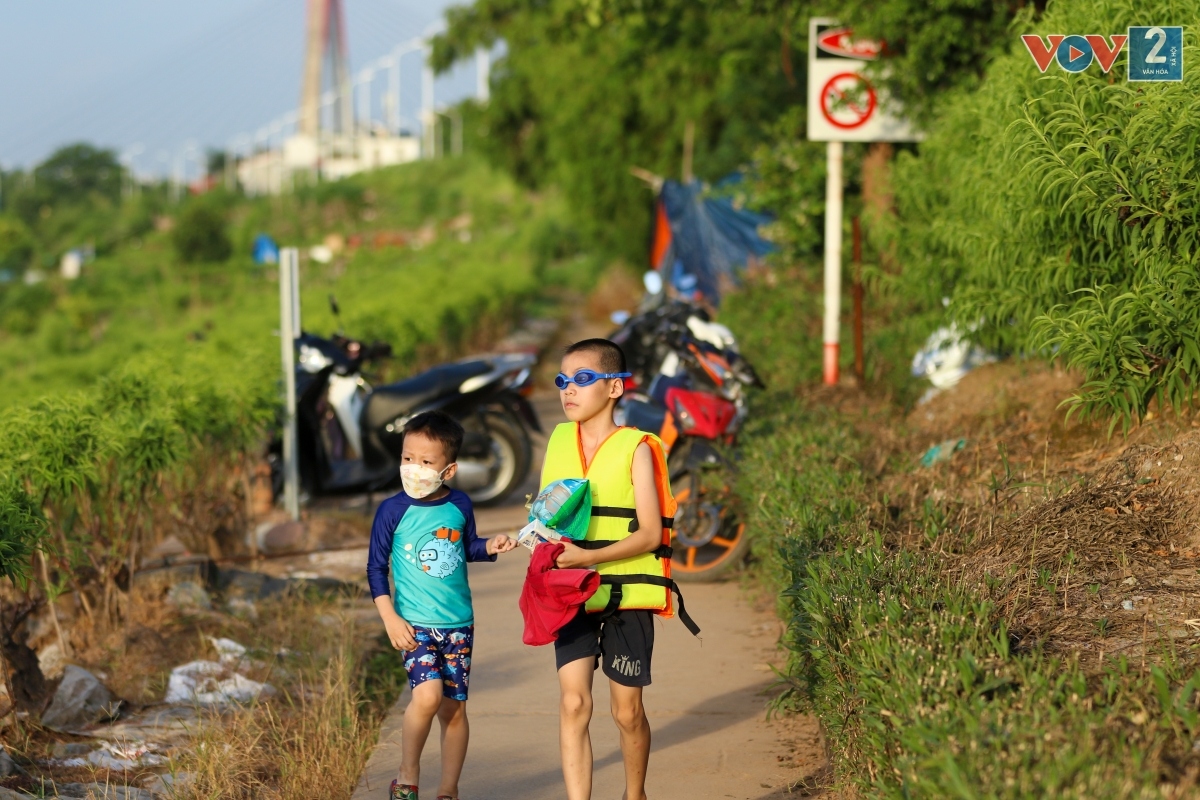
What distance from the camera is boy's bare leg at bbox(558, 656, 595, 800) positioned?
3768mm

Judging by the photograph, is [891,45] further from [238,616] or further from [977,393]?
[238,616]

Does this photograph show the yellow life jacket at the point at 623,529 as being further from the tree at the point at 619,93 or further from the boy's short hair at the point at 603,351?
the tree at the point at 619,93

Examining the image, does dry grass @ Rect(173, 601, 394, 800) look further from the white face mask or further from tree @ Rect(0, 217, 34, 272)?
tree @ Rect(0, 217, 34, 272)

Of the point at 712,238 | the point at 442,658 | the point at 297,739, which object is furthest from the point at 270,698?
the point at 712,238

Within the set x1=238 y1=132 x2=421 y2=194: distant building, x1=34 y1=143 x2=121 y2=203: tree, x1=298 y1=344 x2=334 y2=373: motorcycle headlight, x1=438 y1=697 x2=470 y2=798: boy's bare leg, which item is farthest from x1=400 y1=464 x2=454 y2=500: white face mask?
x1=34 y1=143 x2=121 y2=203: tree

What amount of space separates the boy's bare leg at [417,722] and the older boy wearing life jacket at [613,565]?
17.7 inches

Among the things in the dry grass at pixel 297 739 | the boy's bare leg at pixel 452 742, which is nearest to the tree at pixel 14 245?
the dry grass at pixel 297 739

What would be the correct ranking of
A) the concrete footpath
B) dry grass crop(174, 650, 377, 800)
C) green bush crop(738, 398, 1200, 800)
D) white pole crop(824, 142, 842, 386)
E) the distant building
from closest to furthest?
1. green bush crop(738, 398, 1200, 800)
2. dry grass crop(174, 650, 377, 800)
3. the concrete footpath
4. white pole crop(824, 142, 842, 386)
5. the distant building

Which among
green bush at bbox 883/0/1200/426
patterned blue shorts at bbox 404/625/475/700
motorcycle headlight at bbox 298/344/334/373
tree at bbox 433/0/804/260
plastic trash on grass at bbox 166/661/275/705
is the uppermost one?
tree at bbox 433/0/804/260

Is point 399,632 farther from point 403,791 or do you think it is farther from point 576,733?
point 576,733

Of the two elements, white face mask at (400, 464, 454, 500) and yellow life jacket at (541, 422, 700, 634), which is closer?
yellow life jacket at (541, 422, 700, 634)

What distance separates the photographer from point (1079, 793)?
251 centimetres

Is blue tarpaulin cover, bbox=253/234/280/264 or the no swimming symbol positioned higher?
the no swimming symbol

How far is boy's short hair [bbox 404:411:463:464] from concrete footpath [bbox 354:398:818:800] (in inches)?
45.9
